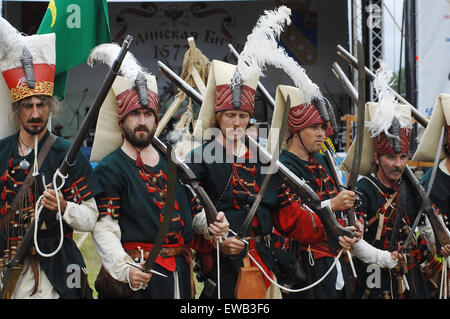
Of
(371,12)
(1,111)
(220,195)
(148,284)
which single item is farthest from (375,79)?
(371,12)

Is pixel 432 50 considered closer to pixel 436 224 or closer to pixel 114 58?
pixel 436 224

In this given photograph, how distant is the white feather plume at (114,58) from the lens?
13.4 feet

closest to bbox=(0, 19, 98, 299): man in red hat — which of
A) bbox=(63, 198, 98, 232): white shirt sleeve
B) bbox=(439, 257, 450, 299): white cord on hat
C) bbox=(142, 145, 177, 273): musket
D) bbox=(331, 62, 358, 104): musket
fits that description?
bbox=(63, 198, 98, 232): white shirt sleeve

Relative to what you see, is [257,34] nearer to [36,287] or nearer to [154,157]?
[154,157]

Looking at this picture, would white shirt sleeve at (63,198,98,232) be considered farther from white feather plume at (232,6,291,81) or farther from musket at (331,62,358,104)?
musket at (331,62,358,104)

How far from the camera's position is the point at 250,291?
419 centimetres

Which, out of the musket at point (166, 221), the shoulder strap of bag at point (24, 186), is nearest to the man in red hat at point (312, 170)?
the musket at point (166, 221)

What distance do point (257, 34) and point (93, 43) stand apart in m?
1.19

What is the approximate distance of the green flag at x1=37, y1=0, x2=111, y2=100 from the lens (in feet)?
15.0

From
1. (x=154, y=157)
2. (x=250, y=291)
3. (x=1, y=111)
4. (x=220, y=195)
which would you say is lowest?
Answer: (x=250, y=291)

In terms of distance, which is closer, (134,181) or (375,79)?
(134,181)

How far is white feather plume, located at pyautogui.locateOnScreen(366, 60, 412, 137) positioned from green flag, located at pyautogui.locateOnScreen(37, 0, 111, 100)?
80.7 inches

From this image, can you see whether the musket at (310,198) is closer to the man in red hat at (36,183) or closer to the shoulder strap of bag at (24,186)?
the man in red hat at (36,183)

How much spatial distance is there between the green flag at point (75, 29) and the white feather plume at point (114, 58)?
23 cm
